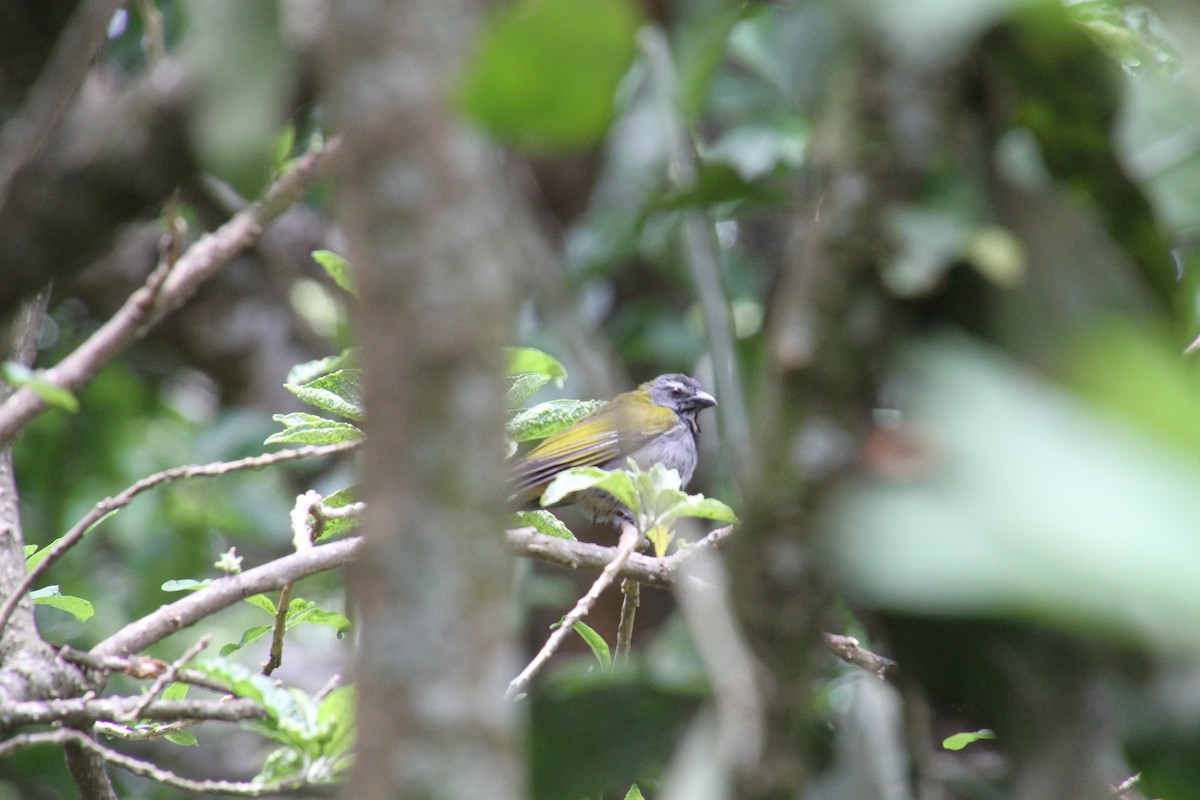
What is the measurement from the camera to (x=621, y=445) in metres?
4.45

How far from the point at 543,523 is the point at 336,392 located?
1.74 ft

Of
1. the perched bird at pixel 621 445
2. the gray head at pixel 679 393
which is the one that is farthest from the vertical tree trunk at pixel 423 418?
the gray head at pixel 679 393

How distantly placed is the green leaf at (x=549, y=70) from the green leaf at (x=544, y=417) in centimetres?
142

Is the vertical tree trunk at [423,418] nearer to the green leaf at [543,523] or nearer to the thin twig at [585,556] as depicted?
the thin twig at [585,556]

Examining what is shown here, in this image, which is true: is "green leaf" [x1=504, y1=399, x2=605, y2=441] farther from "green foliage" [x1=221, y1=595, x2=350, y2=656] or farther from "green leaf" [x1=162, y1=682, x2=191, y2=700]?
"green leaf" [x1=162, y1=682, x2=191, y2=700]

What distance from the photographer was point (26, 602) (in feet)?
6.76

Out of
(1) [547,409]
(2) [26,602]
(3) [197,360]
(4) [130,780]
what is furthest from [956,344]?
(3) [197,360]

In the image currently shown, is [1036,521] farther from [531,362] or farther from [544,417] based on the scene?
[544,417]

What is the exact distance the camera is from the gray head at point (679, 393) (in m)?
5.97

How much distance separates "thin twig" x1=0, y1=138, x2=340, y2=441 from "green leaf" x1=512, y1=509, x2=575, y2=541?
82cm

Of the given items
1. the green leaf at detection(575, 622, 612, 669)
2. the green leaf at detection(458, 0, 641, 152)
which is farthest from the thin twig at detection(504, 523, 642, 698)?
the green leaf at detection(458, 0, 641, 152)

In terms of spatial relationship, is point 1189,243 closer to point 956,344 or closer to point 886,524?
point 956,344

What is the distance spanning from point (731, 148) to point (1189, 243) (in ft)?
9.07

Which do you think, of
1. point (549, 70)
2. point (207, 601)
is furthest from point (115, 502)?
point (549, 70)
